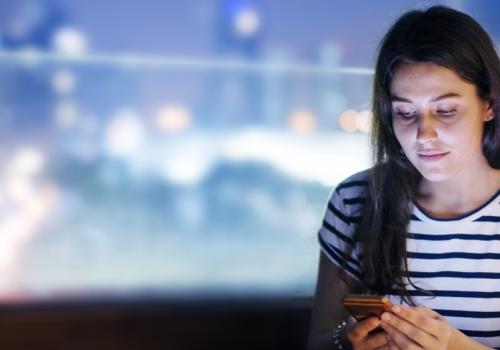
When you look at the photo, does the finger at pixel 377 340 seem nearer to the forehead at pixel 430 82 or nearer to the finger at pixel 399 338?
the finger at pixel 399 338

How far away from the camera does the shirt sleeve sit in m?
1.38

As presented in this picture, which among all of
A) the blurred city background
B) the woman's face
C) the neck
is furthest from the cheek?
the blurred city background

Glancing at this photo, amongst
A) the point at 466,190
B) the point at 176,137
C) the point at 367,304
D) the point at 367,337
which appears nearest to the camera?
the point at 367,304

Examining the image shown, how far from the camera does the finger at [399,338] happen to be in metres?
1.13

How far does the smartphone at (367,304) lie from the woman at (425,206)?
0.02 metres

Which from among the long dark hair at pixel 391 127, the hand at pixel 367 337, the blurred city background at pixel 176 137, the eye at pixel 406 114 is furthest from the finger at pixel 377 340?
the blurred city background at pixel 176 137

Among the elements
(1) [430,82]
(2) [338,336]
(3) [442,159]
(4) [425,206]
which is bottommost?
(2) [338,336]

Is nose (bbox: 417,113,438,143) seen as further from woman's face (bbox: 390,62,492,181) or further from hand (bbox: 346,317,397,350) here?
hand (bbox: 346,317,397,350)

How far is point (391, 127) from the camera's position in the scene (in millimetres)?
1338

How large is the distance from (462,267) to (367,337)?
0.25 m

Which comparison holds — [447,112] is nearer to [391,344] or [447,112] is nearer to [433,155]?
[433,155]

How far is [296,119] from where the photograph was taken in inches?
67.9

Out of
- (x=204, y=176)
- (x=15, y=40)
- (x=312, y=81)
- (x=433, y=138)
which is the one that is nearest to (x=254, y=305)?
(x=204, y=176)

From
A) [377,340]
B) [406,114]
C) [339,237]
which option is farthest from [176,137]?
[377,340]
